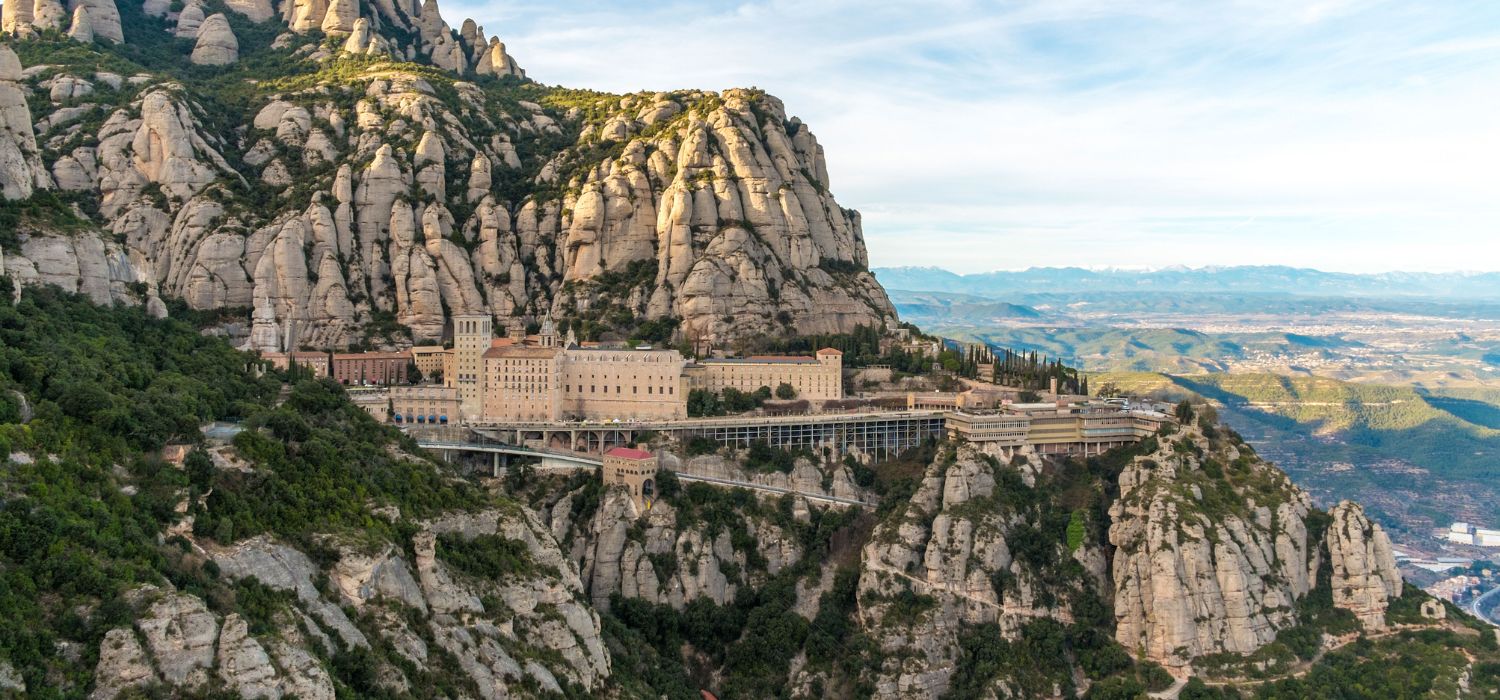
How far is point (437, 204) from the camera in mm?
131375

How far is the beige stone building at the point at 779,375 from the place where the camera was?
11256cm

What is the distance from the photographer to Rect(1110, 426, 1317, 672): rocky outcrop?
87562 millimetres

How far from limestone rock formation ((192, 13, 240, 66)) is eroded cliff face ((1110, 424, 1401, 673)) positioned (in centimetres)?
12449

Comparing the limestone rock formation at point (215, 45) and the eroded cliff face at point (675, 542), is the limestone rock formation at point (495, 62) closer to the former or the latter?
the limestone rock formation at point (215, 45)

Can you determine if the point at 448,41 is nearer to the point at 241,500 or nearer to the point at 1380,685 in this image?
the point at 241,500

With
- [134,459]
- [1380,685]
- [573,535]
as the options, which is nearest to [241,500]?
[134,459]

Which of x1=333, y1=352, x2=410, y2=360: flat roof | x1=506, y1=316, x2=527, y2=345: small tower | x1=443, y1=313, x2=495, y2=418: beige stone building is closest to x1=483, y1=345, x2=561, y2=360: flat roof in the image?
x1=443, y1=313, x2=495, y2=418: beige stone building

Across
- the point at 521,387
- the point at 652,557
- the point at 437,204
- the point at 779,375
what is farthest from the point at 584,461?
the point at 437,204

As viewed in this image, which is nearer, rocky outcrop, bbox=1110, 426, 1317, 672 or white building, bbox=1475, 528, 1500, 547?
rocky outcrop, bbox=1110, 426, 1317, 672

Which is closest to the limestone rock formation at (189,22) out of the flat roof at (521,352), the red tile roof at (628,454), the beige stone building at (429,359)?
the beige stone building at (429,359)

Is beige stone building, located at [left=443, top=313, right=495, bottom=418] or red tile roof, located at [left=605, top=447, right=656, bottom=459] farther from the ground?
beige stone building, located at [left=443, top=313, right=495, bottom=418]

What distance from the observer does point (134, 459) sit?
177ft

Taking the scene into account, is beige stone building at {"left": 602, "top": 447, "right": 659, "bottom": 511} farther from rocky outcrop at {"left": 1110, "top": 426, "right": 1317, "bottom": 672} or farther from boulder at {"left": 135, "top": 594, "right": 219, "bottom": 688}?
boulder at {"left": 135, "top": 594, "right": 219, "bottom": 688}

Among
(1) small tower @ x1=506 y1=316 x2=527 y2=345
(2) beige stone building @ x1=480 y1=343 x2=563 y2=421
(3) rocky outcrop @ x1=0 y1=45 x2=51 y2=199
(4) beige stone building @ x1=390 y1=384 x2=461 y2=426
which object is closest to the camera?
(3) rocky outcrop @ x1=0 y1=45 x2=51 y2=199
